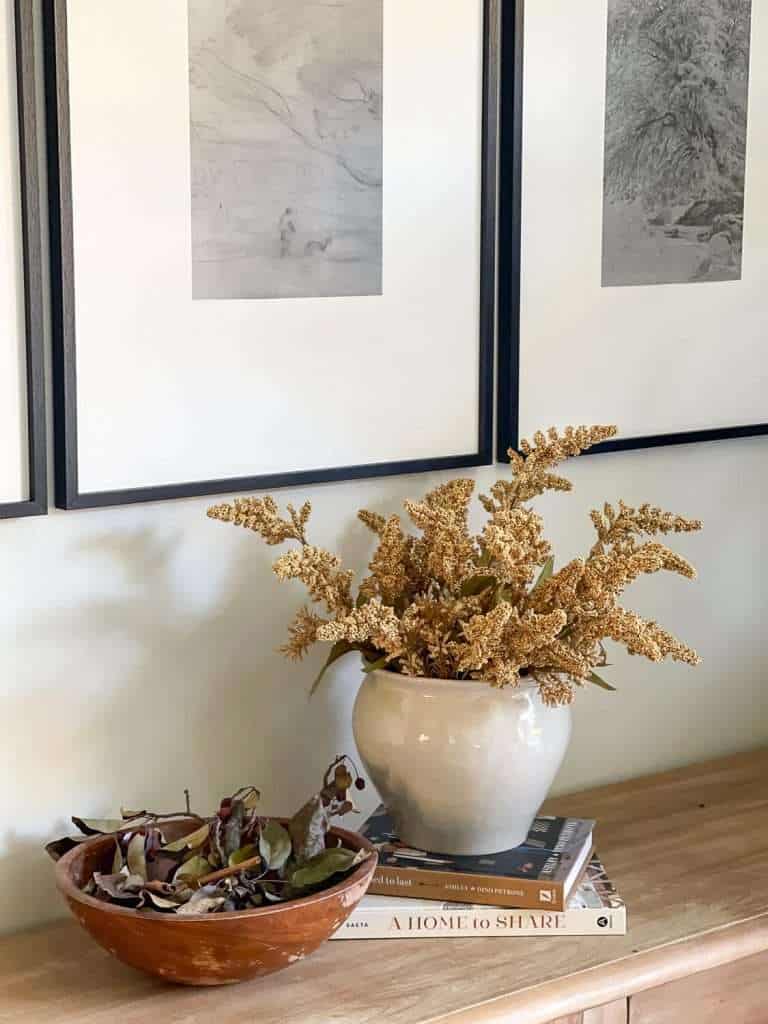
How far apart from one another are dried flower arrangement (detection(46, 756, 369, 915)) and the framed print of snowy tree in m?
0.50

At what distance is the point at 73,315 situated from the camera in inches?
48.1

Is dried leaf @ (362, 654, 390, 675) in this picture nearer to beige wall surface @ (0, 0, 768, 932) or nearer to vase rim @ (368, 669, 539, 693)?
vase rim @ (368, 669, 539, 693)

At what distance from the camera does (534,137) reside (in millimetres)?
1480

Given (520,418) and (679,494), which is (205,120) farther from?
(679,494)

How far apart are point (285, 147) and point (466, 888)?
69 centimetres

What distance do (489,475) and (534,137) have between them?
36cm

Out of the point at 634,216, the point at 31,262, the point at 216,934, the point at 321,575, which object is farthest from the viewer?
the point at 634,216

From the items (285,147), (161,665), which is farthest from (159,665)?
(285,147)

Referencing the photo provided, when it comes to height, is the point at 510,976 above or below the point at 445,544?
below

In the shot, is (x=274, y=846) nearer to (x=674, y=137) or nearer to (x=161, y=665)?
(x=161, y=665)

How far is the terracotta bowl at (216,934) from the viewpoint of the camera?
3.57 ft

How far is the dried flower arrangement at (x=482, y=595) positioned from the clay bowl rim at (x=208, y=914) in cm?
16

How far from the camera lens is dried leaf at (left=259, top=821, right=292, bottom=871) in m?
1.18

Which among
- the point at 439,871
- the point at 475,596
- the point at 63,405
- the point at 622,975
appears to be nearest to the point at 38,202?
the point at 63,405
